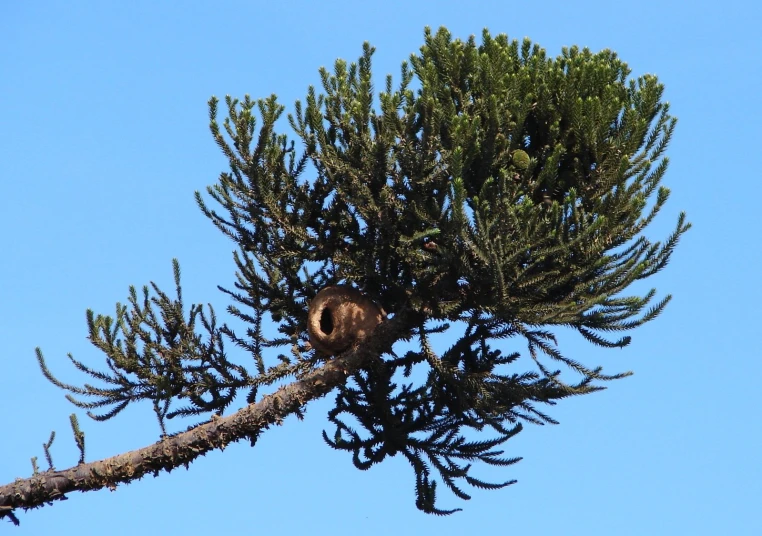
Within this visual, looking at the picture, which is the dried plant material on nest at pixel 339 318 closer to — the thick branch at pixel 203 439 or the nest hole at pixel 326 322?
the nest hole at pixel 326 322

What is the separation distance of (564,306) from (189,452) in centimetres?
404

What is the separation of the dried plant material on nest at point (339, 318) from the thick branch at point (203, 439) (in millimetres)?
133

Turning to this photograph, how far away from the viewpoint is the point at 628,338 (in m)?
10.3

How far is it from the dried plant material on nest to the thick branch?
0.44ft

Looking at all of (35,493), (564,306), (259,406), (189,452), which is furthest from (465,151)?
(35,493)

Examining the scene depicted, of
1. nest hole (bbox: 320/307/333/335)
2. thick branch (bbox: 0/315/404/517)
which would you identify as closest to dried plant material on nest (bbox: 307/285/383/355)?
nest hole (bbox: 320/307/333/335)

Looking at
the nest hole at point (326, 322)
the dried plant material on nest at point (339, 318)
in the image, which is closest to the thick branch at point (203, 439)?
the dried plant material on nest at point (339, 318)

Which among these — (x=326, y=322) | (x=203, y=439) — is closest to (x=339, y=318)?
(x=326, y=322)

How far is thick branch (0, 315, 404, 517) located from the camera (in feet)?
35.5

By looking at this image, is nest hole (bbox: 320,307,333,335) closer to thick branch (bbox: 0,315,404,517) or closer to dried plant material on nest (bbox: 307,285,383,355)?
dried plant material on nest (bbox: 307,285,383,355)

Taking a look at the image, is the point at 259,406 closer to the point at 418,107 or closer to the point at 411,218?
the point at 411,218

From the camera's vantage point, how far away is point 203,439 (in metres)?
10.8

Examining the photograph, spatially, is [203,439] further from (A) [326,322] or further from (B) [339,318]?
(B) [339,318]

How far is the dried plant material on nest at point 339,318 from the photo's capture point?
1095cm
